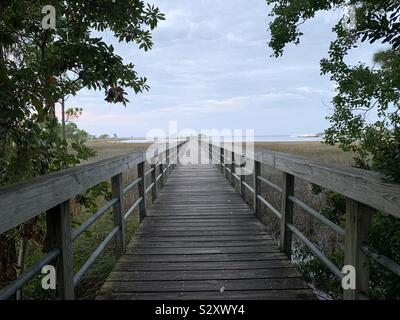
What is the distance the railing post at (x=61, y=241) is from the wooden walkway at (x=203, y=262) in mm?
715

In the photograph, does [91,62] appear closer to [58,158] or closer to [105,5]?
[105,5]

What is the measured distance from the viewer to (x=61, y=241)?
233 centimetres

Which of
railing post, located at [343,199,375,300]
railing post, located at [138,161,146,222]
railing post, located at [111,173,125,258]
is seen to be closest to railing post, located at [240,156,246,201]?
railing post, located at [138,161,146,222]

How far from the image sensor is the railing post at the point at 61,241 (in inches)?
91.4

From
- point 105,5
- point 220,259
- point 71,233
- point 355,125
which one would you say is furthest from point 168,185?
point 71,233

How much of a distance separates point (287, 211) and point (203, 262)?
108 centimetres

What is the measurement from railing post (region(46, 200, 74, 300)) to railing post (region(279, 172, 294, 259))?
A: 7.85 feet

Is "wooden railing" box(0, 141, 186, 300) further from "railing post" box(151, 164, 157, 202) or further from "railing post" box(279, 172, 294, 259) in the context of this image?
"railing post" box(151, 164, 157, 202)

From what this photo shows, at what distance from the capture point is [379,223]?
3973 millimetres

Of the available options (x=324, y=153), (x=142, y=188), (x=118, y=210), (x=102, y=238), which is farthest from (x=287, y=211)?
(x=324, y=153)

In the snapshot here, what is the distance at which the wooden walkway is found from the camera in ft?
10.3

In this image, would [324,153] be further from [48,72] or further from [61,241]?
[61,241]

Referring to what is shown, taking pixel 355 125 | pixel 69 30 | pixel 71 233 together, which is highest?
pixel 69 30

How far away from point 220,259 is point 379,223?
1.77 meters
